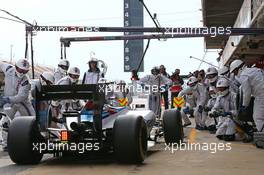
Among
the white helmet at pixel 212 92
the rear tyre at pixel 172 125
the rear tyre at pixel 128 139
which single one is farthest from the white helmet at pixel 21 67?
the white helmet at pixel 212 92

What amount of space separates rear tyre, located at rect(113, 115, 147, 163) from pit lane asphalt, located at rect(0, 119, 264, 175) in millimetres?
141

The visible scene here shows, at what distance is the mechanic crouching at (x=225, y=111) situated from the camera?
37.5 feet

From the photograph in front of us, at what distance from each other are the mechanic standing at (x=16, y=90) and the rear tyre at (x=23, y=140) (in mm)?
2242

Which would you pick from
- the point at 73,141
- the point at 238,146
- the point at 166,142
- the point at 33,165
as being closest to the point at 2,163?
the point at 33,165

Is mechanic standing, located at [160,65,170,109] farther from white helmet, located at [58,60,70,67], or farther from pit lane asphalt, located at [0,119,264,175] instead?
pit lane asphalt, located at [0,119,264,175]

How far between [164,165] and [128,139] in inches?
28.7

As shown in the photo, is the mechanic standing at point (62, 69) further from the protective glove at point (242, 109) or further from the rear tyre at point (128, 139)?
the rear tyre at point (128, 139)

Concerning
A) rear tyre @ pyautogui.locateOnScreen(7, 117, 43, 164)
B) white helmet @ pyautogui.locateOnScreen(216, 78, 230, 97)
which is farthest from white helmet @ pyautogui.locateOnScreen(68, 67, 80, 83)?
white helmet @ pyautogui.locateOnScreen(216, 78, 230, 97)

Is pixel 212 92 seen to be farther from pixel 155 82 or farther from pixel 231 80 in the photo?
pixel 155 82

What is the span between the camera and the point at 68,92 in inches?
320

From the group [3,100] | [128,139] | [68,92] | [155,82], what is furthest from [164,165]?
[155,82]

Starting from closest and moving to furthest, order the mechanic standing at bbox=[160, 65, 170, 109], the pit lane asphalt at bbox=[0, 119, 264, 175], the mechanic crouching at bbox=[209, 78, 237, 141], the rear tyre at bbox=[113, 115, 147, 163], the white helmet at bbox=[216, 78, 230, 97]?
1. the pit lane asphalt at bbox=[0, 119, 264, 175]
2. the rear tyre at bbox=[113, 115, 147, 163]
3. the mechanic crouching at bbox=[209, 78, 237, 141]
4. the white helmet at bbox=[216, 78, 230, 97]
5. the mechanic standing at bbox=[160, 65, 170, 109]

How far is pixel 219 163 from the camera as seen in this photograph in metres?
8.09

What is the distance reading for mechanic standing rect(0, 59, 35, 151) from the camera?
10.2m
